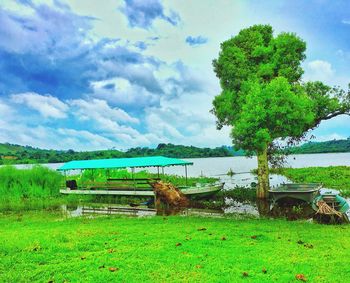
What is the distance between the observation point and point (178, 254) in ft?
28.7

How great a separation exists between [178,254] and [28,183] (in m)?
21.1

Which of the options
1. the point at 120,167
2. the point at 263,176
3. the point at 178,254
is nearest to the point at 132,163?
the point at 120,167

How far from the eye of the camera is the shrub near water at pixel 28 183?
83.7ft

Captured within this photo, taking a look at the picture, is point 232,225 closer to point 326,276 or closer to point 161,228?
point 161,228

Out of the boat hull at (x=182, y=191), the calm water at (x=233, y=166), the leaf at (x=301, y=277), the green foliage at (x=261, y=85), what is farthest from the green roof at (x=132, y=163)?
the leaf at (x=301, y=277)

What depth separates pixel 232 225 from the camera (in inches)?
535

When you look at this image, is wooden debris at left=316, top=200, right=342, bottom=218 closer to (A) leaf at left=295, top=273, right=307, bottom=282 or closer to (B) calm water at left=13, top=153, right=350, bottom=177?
(A) leaf at left=295, top=273, right=307, bottom=282

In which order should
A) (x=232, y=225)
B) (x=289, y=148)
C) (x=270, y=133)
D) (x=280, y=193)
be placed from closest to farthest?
(x=232, y=225), (x=270, y=133), (x=280, y=193), (x=289, y=148)

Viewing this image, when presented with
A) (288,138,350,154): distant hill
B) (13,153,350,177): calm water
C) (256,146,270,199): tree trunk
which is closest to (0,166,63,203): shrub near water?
(13,153,350,177): calm water

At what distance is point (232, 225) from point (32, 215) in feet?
39.2

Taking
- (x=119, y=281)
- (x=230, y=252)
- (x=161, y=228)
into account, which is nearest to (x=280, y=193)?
(x=161, y=228)

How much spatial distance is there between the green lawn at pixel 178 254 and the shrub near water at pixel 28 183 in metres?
13.8

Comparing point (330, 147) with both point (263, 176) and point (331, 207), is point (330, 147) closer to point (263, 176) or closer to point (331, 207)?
point (263, 176)

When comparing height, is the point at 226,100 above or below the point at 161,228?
above
